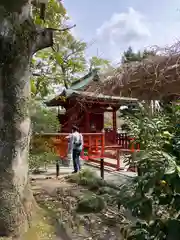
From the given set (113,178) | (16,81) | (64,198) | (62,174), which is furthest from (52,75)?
(16,81)

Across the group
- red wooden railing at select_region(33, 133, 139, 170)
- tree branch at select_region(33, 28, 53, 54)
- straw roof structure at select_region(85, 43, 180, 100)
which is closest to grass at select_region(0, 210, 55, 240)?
straw roof structure at select_region(85, 43, 180, 100)

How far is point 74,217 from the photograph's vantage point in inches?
158

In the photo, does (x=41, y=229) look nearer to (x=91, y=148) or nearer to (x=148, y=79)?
(x=148, y=79)

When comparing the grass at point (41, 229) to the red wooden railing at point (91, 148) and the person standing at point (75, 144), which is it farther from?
the person standing at point (75, 144)

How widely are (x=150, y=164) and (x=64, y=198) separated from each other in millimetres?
3646

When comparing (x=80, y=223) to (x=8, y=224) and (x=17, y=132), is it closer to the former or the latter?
(x=8, y=224)

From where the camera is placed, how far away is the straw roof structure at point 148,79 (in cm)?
269

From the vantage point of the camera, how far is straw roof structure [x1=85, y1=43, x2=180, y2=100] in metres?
2.69

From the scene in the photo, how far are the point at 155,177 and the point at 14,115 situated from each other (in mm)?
2289

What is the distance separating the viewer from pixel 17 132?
10.8 ft

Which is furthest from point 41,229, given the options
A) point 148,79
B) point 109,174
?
point 109,174

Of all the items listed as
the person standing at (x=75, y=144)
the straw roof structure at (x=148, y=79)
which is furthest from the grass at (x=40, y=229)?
the person standing at (x=75, y=144)

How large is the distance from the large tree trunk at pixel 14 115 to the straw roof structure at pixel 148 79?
1160 millimetres

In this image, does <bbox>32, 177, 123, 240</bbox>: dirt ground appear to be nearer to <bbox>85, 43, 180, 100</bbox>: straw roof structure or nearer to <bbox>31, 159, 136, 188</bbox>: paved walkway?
<bbox>31, 159, 136, 188</bbox>: paved walkway
